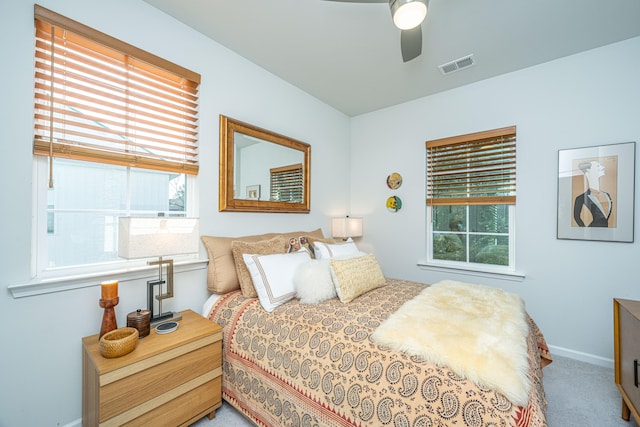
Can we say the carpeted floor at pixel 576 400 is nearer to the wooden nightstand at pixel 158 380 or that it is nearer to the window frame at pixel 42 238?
Result: the wooden nightstand at pixel 158 380

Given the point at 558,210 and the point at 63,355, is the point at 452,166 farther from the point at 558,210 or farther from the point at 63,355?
the point at 63,355

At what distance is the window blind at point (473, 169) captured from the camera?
270 cm

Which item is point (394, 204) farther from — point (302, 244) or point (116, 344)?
point (116, 344)

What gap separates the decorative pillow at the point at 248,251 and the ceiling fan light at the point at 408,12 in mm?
1778

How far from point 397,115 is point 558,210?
1.99 metres

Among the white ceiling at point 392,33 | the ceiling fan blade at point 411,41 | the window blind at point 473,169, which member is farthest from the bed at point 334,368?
the white ceiling at point 392,33

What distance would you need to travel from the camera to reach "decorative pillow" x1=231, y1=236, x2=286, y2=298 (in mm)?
1955

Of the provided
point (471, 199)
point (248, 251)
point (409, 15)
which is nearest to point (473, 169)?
point (471, 199)

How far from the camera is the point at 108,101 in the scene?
5.52 ft

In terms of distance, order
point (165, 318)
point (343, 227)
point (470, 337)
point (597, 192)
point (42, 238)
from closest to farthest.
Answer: point (470, 337)
point (42, 238)
point (165, 318)
point (597, 192)
point (343, 227)

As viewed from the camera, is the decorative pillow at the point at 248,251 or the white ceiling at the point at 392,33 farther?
the decorative pillow at the point at 248,251

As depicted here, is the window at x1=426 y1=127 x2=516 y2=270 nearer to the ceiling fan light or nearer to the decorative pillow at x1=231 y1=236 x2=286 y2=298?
the ceiling fan light

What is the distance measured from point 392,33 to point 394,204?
6.18 feet

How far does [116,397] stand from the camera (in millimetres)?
1248
